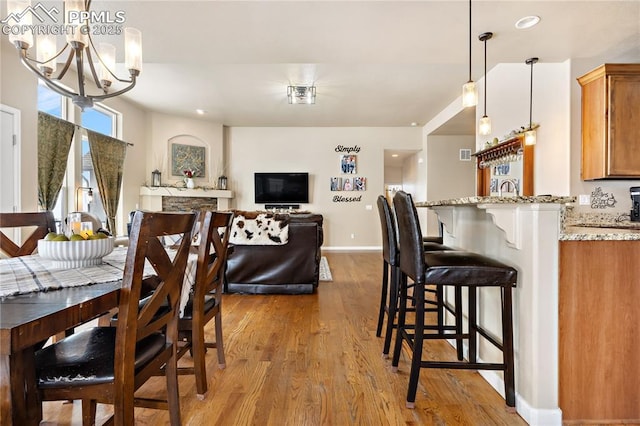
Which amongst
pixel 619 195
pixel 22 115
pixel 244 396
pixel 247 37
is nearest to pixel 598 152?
pixel 619 195

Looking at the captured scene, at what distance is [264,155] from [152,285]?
6585 mm

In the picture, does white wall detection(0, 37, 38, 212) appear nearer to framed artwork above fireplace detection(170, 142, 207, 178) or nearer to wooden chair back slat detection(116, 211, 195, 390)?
framed artwork above fireplace detection(170, 142, 207, 178)

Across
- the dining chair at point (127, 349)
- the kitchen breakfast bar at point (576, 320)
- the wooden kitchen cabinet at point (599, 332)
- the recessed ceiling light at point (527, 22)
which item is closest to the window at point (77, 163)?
the dining chair at point (127, 349)

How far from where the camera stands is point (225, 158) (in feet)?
24.6

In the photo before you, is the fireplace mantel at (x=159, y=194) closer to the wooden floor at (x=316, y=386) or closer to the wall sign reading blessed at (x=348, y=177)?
the wall sign reading blessed at (x=348, y=177)

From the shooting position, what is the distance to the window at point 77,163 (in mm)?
4227

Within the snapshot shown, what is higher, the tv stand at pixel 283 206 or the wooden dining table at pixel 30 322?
the tv stand at pixel 283 206

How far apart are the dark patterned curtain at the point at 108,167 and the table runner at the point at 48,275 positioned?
4.12m

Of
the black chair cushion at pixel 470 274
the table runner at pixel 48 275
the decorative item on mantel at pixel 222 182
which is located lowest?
the black chair cushion at pixel 470 274

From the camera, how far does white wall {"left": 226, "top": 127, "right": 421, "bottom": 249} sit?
7.53 m

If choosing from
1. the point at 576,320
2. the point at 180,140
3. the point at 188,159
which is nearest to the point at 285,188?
the point at 188,159

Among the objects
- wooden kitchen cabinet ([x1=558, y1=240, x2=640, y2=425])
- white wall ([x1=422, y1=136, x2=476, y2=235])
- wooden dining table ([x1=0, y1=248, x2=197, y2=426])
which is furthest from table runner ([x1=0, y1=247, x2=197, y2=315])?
white wall ([x1=422, y1=136, x2=476, y2=235])

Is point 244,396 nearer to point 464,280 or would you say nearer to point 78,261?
point 78,261

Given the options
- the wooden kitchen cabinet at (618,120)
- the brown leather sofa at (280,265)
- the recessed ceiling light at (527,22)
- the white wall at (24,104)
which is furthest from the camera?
the brown leather sofa at (280,265)
